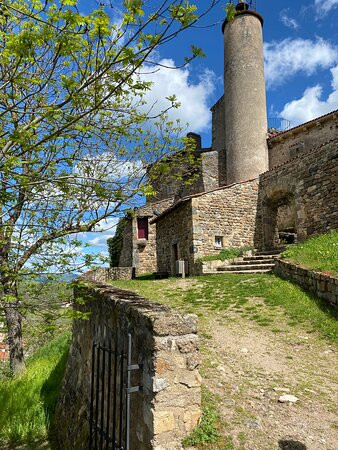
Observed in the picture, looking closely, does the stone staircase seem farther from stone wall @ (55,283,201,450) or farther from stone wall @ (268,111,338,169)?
stone wall @ (55,283,201,450)

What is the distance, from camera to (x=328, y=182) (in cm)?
1221

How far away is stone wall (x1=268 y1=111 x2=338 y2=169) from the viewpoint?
16656 millimetres

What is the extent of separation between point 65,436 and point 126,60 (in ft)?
16.9

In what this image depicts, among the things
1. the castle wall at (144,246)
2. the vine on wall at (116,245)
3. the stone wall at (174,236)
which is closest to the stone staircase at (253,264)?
the stone wall at (174,236)

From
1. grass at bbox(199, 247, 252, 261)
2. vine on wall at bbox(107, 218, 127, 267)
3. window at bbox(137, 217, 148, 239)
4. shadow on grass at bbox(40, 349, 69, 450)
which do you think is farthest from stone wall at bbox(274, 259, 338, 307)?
vine on wall at bbox(107, 218, 127, 267)

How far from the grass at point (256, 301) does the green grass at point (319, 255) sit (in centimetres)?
69

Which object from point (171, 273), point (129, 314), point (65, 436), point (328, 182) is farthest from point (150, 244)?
point (129, 314)

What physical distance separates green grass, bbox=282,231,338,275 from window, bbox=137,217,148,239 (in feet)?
46.9

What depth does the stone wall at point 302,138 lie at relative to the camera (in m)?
16.7

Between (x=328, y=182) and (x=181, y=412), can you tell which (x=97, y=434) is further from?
(x=328, y=182)

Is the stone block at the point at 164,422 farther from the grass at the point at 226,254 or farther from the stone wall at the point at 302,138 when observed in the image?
the stone wall at the point at 302,138

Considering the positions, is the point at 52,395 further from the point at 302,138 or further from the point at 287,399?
the point at 302,138

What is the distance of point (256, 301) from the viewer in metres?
7.50

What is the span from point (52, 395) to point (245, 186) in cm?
1235
